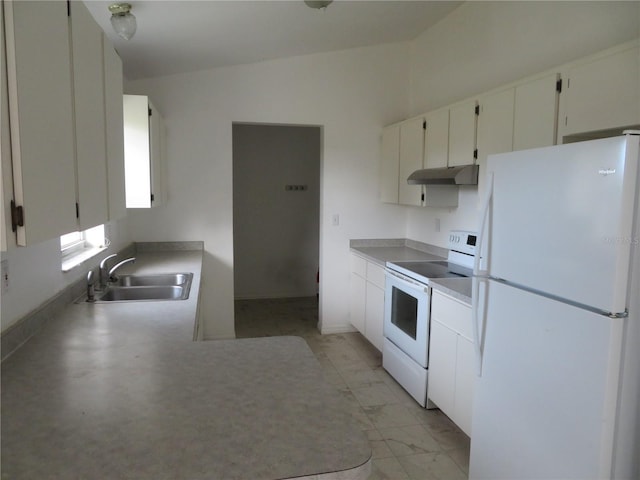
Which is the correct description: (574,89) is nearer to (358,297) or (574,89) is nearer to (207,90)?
(358,297)

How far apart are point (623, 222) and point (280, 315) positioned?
4304 mm

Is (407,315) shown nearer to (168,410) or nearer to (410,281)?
(410,281)

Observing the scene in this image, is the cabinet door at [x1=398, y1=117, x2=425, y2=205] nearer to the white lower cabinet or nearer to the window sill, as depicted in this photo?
the white lower cabinet

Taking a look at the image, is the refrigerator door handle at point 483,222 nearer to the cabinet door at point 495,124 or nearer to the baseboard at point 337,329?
the cabinet door at point 495,124

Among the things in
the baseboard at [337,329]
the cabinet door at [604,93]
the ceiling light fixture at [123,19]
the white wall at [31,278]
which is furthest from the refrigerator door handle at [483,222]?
the baseboard at [337,329]

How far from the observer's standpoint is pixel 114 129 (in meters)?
1.72

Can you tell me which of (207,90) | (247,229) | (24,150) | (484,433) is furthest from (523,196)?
(247,229)

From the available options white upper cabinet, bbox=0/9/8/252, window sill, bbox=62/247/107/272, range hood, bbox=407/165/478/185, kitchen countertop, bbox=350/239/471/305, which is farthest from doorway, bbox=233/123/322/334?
white upper cabinet, bbox=0/9/8/252

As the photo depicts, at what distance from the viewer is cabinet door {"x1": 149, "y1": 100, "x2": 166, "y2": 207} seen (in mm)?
3014

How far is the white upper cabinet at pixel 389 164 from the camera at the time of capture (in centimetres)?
423

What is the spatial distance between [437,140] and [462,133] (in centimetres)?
37

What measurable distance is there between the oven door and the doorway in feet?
8.36

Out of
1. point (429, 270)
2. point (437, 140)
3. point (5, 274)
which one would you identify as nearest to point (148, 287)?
point (5, 274)

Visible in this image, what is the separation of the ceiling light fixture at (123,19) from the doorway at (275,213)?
354 centimetres
